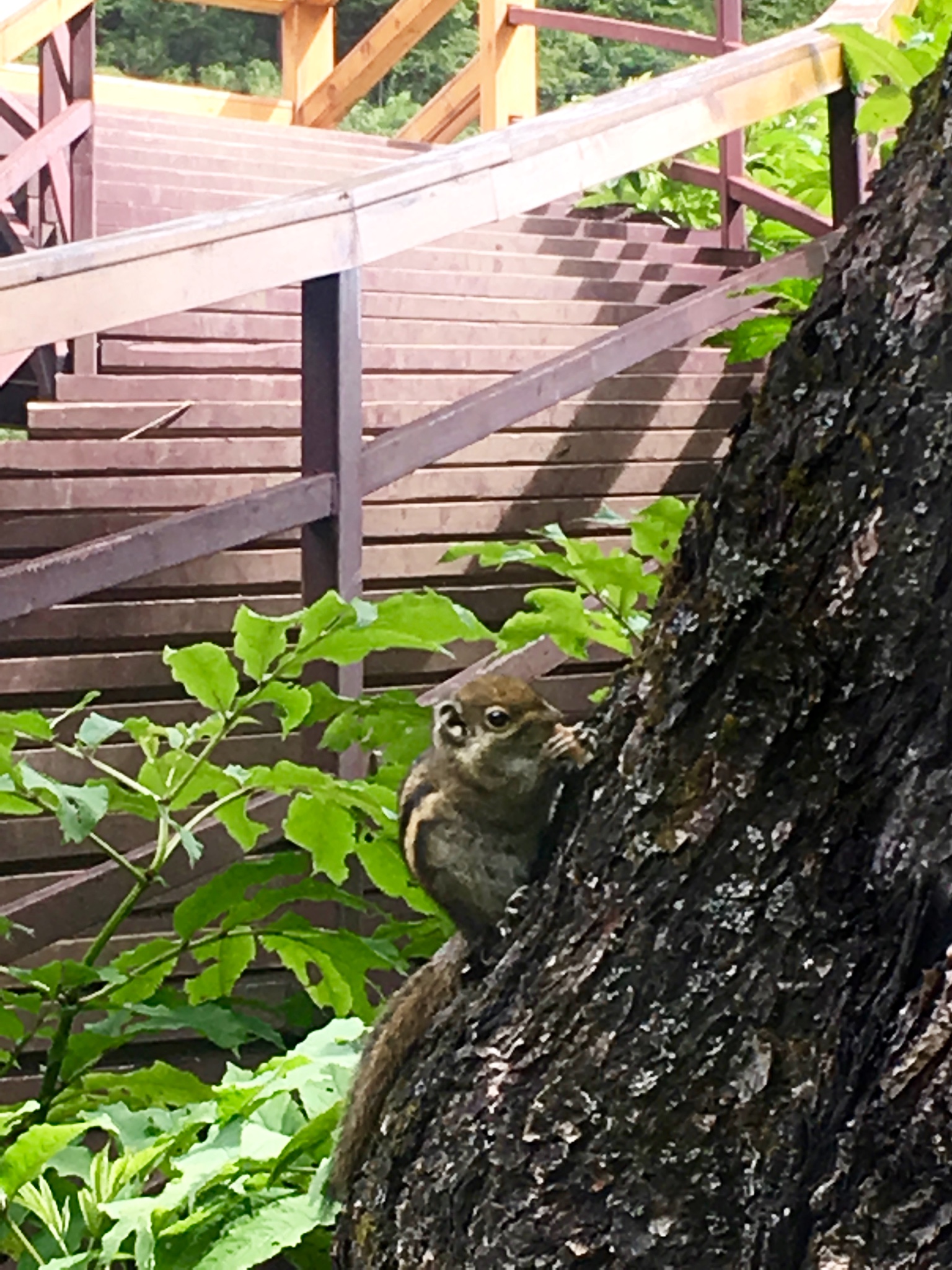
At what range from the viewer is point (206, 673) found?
3.05 feet

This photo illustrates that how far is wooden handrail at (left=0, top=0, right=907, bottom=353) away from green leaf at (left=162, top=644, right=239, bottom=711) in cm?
45

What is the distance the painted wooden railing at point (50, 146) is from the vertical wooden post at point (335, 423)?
3.60ft

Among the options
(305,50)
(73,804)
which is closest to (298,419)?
(73,804)

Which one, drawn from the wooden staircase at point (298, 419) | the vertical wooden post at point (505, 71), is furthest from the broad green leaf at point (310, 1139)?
the vertical wooden post at point (505, 71)

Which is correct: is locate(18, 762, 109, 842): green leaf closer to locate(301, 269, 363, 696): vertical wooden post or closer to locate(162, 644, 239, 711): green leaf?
locate(162, 644, 239, 711): green leaf

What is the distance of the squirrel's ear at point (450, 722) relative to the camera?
88cm

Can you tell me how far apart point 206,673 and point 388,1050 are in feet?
1.03

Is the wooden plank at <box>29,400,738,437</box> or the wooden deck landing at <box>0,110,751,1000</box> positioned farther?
the wooden plank at <box>29,400,738,437</box>

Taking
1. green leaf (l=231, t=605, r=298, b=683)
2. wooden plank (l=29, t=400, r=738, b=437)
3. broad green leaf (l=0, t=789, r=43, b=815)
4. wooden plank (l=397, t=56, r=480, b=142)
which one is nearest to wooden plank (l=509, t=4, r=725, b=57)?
wooden plank (l=397, t=56, r=480, b=142)

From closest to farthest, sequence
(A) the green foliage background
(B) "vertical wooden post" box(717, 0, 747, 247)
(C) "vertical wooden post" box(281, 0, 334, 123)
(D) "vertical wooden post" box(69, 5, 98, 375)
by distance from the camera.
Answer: (D) "vertical wooden post" box(69, 5, 98, 375)
(B) "vertical wooden post" box(717, 0, 747, 247)
(A) the green foliage background
(C) "vertical wooden post" box(281, 0, 334, 123)

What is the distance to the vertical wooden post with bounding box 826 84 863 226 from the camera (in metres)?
2.15

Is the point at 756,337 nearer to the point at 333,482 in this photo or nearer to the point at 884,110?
the point at 884,110

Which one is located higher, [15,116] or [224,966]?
[15,116]

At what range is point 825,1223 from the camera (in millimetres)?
459
